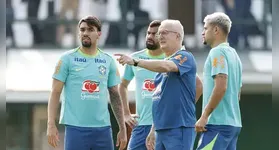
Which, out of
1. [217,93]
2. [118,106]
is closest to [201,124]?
[217,93]

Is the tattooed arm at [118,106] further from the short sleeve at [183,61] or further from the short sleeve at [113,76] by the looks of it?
the short sleeve at [183,61]

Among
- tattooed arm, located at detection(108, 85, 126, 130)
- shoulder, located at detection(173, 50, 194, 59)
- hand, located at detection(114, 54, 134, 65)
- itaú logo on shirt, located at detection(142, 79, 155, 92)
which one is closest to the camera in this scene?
hand, located at detection(114, 54, 134, 65)

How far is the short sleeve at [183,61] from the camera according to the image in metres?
10.1

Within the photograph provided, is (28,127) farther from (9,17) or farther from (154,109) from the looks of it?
(154,109)

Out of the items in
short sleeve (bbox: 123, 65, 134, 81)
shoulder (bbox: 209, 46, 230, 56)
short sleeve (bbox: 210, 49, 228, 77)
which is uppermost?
shoulder (bbox: 209, 46, 230, 56)

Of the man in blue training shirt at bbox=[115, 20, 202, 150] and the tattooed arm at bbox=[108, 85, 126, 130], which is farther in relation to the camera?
the tattooed arm at bbox=[108, 85, 126, 130]

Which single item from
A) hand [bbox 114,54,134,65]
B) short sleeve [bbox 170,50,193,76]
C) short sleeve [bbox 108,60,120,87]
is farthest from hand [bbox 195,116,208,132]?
short sleeve [bbox 108,60,120,87]

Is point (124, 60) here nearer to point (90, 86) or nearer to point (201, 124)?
point (201, 124)

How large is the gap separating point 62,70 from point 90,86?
13.0 inches

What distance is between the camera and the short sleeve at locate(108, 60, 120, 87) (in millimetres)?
11008

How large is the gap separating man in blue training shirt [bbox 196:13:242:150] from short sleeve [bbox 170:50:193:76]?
18 centimetres

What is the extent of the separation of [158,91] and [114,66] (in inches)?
36.4

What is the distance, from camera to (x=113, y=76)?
1103 cm

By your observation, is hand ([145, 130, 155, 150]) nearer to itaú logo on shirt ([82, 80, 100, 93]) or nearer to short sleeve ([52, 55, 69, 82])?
itaú logo on shirt ([82, 80, 100, 93])
